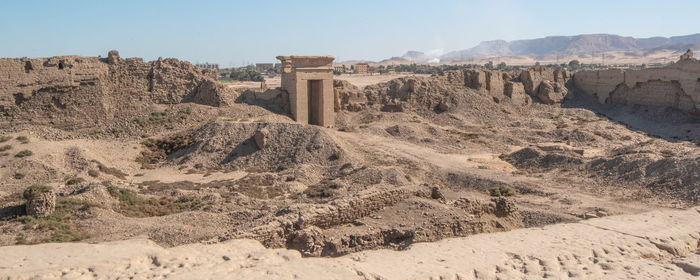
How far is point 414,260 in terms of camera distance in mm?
11273

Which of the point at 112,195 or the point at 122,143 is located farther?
the point at 122,143

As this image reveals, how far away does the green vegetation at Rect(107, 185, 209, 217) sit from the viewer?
1716 cm

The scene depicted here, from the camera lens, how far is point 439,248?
39.3 ft

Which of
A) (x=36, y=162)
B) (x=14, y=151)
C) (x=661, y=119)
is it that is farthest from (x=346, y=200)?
(x=661, y=119)

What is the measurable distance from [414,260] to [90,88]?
799 inches

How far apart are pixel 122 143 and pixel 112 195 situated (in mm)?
8187

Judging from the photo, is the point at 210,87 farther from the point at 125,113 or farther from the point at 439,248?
the point at 439,248

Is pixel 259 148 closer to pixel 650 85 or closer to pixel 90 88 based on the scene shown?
pixel 90 88

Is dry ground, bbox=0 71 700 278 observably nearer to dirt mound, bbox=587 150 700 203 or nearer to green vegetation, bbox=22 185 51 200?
dirt mound, bbox=587 150 700 203

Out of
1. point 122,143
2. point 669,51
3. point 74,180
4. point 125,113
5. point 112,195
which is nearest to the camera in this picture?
point 112,195

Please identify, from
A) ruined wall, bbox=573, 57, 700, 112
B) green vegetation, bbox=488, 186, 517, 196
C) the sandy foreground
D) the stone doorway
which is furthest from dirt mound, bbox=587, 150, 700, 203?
the stone doorway

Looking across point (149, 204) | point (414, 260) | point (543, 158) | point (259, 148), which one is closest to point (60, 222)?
point (149, 204)

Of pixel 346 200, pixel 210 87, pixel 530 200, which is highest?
pixel 210 87

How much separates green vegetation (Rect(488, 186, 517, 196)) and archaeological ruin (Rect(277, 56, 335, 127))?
1197 cm
